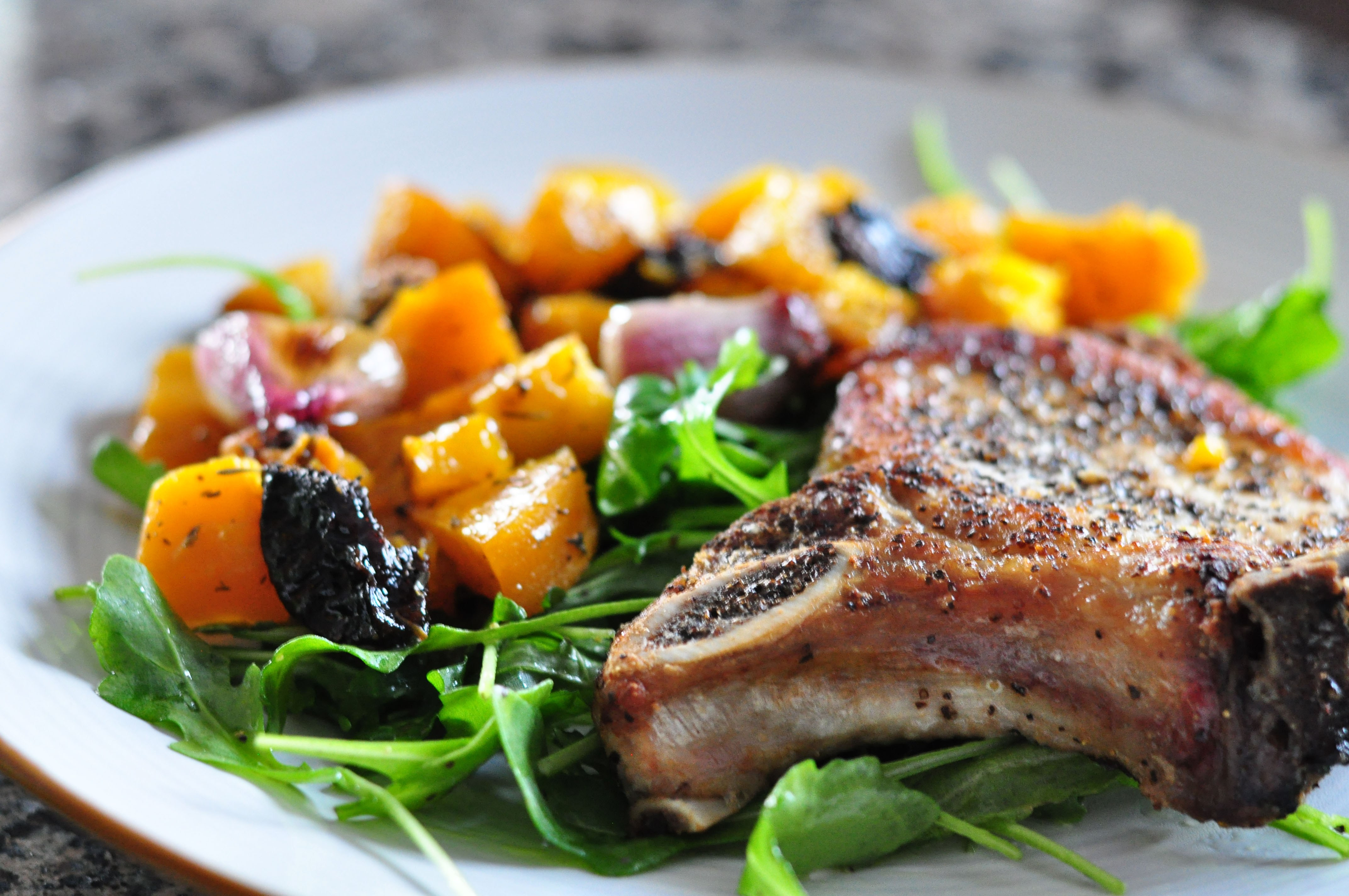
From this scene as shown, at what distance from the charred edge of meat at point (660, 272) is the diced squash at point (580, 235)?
37 millimetres

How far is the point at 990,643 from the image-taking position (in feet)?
6.93

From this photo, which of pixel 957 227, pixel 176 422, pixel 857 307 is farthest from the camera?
pixel 957 227

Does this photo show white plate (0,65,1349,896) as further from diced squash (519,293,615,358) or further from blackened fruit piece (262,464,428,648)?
diced squash (519,293,615,358)

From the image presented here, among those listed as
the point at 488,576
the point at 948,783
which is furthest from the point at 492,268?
the point at 948,783

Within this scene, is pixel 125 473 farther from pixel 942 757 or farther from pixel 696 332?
pixel 942 757

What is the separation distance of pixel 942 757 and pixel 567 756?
70 cm

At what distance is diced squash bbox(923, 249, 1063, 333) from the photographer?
3.61 metres

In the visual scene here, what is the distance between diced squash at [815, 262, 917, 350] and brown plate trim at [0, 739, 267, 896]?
2.25 metres

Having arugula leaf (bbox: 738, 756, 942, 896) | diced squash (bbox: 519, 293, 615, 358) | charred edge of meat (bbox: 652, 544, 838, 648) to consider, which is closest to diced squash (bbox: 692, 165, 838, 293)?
diced squash (bbox: 519, 293, 615, 358)

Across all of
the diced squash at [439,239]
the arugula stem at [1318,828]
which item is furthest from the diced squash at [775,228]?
the arugula stem at [1318,828]

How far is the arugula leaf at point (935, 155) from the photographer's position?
4598 millimetres

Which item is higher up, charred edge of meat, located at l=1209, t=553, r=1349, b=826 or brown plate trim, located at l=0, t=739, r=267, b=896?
charred edge of meat, located at l=1209, t=553, r=1349, b=826

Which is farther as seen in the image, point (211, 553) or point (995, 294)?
point (995, 294)

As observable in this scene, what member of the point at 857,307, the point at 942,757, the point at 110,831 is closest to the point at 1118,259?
the point at 857,307
